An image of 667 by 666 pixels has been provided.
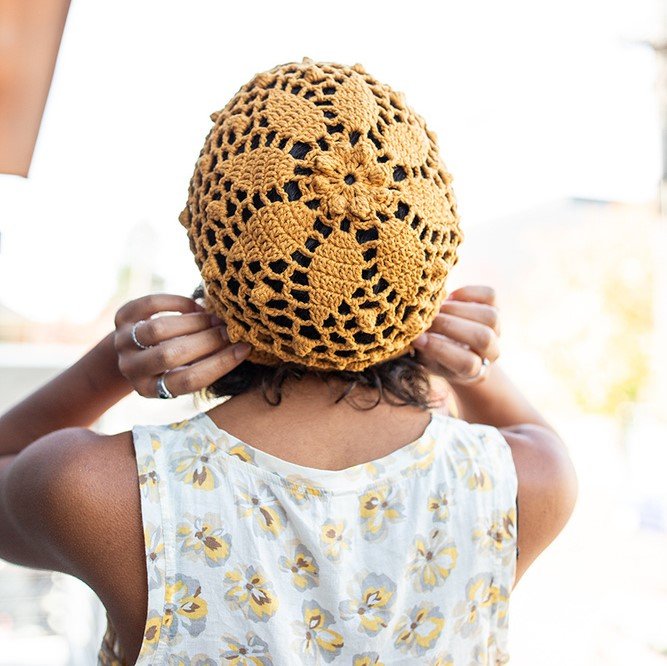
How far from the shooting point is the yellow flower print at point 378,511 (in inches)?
36.9

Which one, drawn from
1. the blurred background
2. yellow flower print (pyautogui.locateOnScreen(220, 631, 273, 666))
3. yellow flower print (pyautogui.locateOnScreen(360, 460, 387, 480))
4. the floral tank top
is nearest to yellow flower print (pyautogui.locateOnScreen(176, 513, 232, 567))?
the floral tank top

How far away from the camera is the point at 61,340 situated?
615 centimetres

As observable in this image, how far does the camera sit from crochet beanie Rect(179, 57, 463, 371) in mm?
855

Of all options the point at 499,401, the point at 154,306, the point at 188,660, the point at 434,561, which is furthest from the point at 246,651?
the point at 499,401

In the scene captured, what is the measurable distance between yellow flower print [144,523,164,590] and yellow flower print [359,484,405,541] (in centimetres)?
27

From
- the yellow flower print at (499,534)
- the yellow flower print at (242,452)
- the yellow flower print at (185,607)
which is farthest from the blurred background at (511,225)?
the yellow flower print at (499,534)

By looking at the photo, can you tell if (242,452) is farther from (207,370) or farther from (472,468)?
(472,468)

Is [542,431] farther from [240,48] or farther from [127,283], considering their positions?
[127,283]

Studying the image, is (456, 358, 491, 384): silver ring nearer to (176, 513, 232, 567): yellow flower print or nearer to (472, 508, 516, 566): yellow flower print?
(472, 508, 516, 566): yellow flower print

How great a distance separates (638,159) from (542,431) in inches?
401

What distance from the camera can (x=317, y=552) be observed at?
0.91 m

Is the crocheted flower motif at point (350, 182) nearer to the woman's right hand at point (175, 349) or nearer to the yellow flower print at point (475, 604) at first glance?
the woman's right hand at point (175, 349)

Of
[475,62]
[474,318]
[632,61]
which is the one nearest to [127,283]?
[475,62]

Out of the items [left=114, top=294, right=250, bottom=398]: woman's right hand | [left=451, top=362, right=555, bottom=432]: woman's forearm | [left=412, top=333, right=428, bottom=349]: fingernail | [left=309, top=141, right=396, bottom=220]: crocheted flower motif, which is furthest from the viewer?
[left=451, top=362, right=555, bottom=432]: woman's forearm
